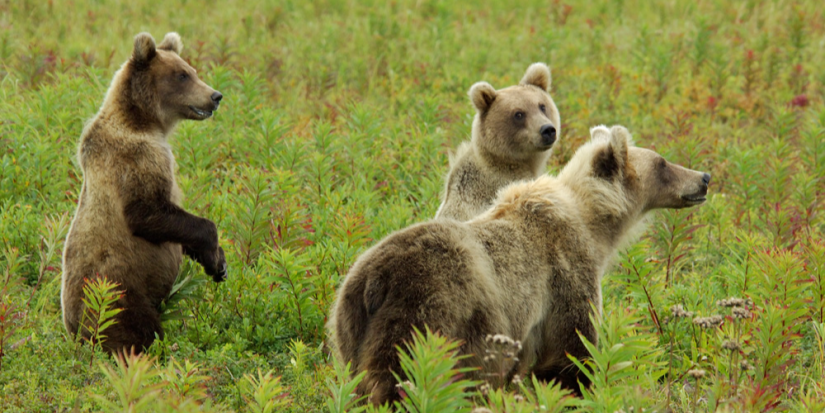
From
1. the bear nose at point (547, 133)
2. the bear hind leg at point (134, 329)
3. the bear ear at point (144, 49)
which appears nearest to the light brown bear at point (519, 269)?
the bear nose at point (547, 133)

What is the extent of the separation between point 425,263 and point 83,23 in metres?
11.3

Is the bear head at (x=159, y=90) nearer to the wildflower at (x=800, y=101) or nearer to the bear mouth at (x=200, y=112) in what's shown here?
the bear mouth at (x=200, y=112)

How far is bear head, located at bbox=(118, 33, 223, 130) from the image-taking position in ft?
19.2

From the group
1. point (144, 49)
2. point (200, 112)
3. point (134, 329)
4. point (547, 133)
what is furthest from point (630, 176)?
point (144, 49)

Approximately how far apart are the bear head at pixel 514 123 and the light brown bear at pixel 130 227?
2478 millimetres

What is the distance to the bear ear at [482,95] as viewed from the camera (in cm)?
694

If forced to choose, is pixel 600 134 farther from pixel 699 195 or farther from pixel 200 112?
pixel 200 112

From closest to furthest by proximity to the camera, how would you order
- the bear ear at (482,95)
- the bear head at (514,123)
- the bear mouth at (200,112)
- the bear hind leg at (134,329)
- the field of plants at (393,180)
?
the field of plants at (393,180)
the bear hind leg at (134,329)
the bear mouth at (200,112)
the bear head at (514,123)
the bear ear at (482,95)

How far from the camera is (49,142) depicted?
7.78 m

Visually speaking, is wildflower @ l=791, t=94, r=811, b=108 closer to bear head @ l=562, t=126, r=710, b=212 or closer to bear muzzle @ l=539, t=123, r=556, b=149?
bear muzzle @ l=539, t=123, r=556, b=149

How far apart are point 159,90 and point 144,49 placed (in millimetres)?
324

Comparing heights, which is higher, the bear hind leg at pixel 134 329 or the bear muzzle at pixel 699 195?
A: the bear muzzle at pixel 699 195

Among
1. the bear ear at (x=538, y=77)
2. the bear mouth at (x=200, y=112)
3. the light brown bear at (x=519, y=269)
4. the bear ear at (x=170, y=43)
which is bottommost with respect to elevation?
the light brown bear at (x=519, y=269)

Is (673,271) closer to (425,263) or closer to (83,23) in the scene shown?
(425,263)
